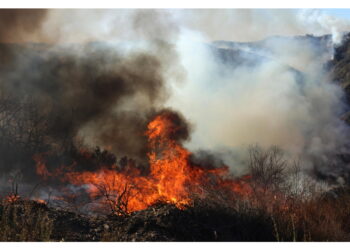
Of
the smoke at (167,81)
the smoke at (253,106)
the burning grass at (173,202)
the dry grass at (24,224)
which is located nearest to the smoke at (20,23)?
the smoke at (167,81)

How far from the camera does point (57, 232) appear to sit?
5723 mm

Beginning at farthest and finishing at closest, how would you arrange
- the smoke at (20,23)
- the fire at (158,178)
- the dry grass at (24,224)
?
the smoke at (20,23), the fire at (158,178), the dry grass at (24,224)

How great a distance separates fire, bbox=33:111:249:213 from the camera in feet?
22.1

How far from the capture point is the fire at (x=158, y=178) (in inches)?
265

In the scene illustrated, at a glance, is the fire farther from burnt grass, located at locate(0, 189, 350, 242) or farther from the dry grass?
the dry grass

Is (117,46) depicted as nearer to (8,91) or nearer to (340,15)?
(8,91)

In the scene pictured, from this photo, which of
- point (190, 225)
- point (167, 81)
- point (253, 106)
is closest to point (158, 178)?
point (190, 225)

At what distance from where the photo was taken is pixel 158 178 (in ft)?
22.8

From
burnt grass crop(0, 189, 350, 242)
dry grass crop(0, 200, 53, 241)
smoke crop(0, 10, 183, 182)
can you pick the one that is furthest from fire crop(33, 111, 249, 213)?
dry grass crop(0, 200, 53, 241)

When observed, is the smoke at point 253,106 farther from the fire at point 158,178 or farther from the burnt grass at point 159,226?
the burnt grass at point 159,226
